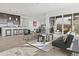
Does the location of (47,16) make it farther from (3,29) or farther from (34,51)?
(3,29)

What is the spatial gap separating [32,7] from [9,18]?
570 mm

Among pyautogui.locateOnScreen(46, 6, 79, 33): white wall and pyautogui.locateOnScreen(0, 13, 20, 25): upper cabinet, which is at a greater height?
pyautogui.locateOnScreen(46, 6, 79, 33): white wall

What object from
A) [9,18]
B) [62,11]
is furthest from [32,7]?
[62,11]

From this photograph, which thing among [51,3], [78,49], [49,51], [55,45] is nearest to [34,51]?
[49,51]

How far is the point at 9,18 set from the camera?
7.39ft

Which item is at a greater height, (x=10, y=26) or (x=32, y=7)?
(x=32, y=7)

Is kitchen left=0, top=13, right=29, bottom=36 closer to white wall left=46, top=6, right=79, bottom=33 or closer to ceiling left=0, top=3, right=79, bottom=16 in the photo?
ceiling left=0, top=3, right=79, bottom=16

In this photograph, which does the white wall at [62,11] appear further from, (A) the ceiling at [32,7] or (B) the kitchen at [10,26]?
(B) the kitchen at [10,26]

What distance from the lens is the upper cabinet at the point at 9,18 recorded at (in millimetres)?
2196

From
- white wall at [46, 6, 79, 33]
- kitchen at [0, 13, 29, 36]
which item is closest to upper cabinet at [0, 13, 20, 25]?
kitchen at [0, 13, 29, 36]

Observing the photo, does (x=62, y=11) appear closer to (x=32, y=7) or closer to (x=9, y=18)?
(x=32, y=7)

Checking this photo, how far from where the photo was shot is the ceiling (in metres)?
2.21

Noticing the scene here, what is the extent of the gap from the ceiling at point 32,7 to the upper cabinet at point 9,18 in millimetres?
89

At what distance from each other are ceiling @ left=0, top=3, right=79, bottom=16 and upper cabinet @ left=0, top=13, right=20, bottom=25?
3.5 inches
